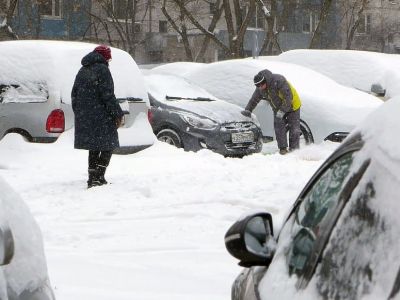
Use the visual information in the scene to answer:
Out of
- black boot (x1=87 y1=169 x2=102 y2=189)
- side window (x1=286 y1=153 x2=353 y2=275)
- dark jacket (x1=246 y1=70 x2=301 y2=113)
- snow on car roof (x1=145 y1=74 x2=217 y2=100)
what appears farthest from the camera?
snow on car roof (x1=145 y1=74 x2=217 y2=100)

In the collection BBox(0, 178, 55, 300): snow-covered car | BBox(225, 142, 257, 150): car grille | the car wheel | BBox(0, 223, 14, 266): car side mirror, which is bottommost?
BBox(225, 142, 257, 150): car grille

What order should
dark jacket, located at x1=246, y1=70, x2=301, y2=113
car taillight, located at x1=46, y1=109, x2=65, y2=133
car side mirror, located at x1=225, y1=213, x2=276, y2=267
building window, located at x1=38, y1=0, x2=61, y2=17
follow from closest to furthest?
1. car side mirror, located at x1=225, y1=213, x2=276, y2=267
2. car taillight, located at x1=46, y1=109, x2=65, y2=133
3. dark jacket, located at x1=246, y1=70, x2=301, y2=113
4. building window, located at x1=38, y1=0, x2=61, y2=17

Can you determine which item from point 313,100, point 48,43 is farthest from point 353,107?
point 48,43

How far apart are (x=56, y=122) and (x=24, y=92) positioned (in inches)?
26.3

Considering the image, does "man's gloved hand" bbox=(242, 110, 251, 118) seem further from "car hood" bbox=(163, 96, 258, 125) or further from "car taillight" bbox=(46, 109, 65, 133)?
"car taillight" bbox=(46, 109, 65, 133)

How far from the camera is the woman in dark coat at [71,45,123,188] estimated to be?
10.5 metres

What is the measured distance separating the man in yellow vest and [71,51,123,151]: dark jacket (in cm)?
427

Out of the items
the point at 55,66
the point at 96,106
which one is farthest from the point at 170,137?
the point at 96,106

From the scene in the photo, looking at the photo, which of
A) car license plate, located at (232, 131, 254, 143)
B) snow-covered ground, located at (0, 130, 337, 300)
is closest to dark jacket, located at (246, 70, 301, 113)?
car license plate, located at (232, 131, 254, 143)

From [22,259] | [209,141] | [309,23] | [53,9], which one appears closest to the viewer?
[22,259]

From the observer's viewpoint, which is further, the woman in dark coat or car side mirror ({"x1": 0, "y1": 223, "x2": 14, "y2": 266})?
the woman in dark coat

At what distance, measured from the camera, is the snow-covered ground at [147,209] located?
251 inches

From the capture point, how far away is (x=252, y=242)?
2969mm

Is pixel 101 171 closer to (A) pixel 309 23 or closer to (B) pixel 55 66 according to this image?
(B) pixel 55 66
